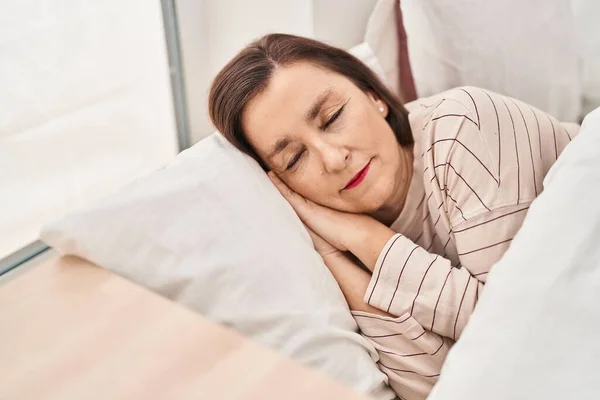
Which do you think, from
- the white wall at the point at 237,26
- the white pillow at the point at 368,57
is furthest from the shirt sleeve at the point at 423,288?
the white wall at the point at 237,26

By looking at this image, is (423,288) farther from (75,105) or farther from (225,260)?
(75,105)

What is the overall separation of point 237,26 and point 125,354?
0.89 m

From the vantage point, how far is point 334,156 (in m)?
0.93

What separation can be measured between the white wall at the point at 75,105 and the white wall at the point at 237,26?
0.06m

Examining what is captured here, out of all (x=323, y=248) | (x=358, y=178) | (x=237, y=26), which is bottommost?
(x=323, y=248)

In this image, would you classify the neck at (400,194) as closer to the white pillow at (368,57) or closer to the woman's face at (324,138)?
the woman's face at (324,138)

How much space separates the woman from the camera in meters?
0.86

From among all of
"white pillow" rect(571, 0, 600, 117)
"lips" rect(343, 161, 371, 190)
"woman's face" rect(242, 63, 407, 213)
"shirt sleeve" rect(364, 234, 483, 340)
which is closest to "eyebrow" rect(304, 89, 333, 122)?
"woman's face" rect(242, 63, 407, 213)

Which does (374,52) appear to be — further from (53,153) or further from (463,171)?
(53,153)

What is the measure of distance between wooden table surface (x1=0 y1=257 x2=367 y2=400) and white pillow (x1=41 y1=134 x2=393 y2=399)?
3.2 inches

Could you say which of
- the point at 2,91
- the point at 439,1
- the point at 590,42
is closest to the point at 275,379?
the point at 2,91

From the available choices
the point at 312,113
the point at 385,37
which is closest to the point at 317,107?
the point at 312,113

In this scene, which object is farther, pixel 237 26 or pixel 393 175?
pixel 237 26

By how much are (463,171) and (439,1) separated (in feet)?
1.51
